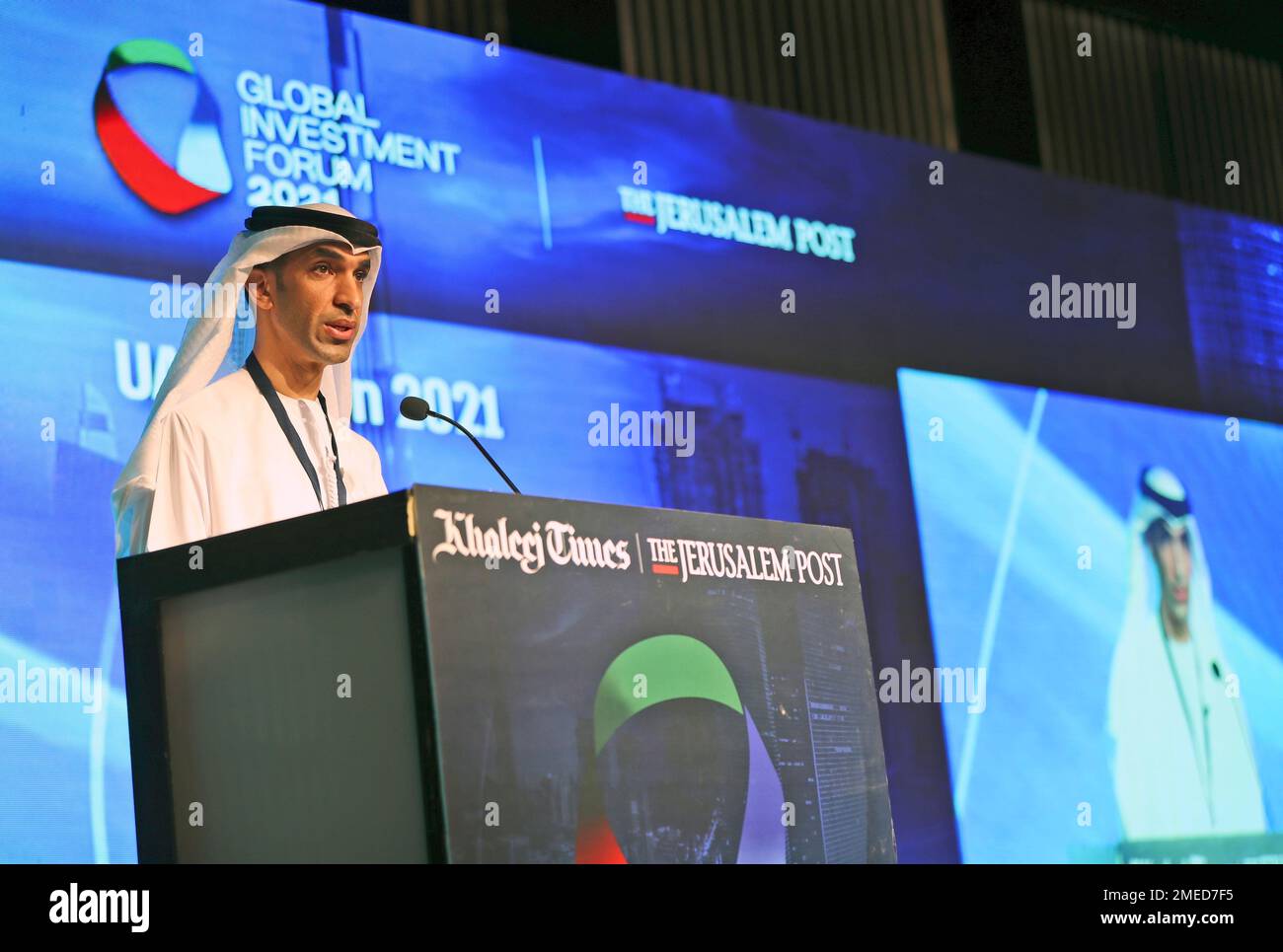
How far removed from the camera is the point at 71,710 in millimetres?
3445

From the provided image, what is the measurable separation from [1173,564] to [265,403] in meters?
4.20

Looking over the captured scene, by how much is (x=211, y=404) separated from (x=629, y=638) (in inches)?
42.3

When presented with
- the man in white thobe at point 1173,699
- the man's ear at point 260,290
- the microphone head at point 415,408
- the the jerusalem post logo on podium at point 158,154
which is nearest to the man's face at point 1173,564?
the man in white thobe at point 1173,699

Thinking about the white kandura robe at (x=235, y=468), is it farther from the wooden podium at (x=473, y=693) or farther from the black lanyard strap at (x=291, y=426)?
the wooden podium at (x=473, y=693)

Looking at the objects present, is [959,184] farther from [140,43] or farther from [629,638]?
[629,638]

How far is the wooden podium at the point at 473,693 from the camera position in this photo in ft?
4.94

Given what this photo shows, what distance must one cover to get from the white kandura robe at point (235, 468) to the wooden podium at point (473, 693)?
23.4 inches

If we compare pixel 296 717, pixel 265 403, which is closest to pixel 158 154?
pixel 265 403

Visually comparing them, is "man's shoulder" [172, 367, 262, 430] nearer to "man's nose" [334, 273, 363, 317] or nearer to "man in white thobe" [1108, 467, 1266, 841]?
"man's nose" [334, 273, 363, 317]

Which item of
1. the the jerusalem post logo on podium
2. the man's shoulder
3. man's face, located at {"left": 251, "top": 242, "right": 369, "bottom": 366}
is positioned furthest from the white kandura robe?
the the jerusalem post logo on podium

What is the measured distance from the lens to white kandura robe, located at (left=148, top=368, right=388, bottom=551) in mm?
2344

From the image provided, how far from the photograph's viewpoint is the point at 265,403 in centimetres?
264

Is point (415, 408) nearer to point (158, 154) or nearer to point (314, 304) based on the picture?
point (314, 304)
